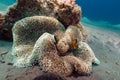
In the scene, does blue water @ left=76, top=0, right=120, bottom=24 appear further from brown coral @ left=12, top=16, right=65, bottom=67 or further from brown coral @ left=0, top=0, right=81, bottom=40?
brown coral @ left=12, top=16, right=65, bottom=67

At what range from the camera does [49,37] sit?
4.85 meters

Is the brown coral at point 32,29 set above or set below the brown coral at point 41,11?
below

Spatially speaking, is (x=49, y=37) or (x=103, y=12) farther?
(x=103, y=12)

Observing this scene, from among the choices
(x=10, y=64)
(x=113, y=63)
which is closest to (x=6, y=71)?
(x=10, y=64)

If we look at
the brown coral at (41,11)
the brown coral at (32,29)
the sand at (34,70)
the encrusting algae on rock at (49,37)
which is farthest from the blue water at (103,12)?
the brown coral at (32,29)

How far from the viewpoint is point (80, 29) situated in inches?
254

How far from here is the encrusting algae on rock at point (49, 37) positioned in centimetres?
477

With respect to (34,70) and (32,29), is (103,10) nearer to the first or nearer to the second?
(32,29)

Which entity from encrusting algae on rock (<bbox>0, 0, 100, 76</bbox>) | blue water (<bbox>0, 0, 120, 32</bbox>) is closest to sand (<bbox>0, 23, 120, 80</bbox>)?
encrusting algae on rock (<bbox>0, 0, 100, 76</bbox>)

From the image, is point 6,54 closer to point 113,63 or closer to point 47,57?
point 47,57

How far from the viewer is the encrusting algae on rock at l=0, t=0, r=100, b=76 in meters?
4.77

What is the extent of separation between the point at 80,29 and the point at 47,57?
2.00 meters

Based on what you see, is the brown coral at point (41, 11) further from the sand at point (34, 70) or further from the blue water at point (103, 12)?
the blue water at point (103, 12)

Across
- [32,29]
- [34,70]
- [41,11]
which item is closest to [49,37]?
[34,70]
